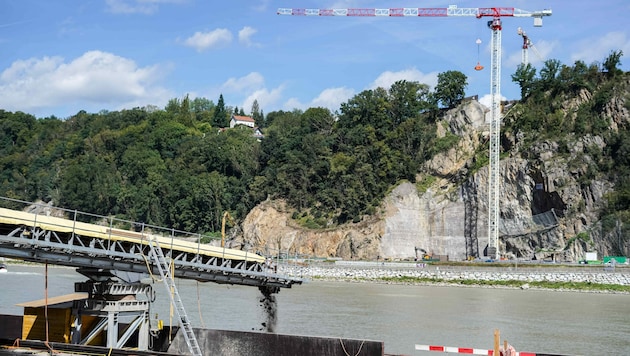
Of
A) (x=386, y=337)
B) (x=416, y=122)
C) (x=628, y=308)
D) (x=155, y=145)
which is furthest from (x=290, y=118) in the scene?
(x=386, y=337)

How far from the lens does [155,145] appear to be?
18662 cm

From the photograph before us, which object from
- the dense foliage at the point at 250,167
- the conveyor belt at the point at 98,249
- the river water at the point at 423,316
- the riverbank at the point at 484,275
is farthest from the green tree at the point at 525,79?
the conveyor belt at the point at 98,249

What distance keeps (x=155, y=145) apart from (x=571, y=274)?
122240 mm

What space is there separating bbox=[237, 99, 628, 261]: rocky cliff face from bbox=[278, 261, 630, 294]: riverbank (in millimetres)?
7535

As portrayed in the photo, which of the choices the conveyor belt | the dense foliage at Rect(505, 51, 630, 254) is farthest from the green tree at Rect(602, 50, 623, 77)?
the conveyor belt

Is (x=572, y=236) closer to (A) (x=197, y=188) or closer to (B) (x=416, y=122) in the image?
(B) (x=416, y=122)

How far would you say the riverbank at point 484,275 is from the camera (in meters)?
88.6

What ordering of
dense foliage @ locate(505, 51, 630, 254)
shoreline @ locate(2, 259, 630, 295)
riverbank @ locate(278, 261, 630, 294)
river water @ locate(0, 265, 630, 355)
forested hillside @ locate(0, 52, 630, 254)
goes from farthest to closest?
forested hillside @ locate(0, 52, 630, 254) < dense foliage @ locate(505, 51, 630, 254) < shoreline @ locate(2, 259, 630, 295) < riverbank @ locate(278, 261, 630, 294) < river water @ locate(0, 265, 630, 355)

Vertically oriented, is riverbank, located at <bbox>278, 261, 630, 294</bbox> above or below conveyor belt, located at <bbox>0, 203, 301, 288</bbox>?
below

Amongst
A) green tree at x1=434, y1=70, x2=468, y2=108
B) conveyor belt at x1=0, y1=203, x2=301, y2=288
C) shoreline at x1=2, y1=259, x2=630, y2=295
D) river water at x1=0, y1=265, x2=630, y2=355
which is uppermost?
green tree at x1=434, y1=70, x2=468, y2=108

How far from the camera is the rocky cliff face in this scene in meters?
105

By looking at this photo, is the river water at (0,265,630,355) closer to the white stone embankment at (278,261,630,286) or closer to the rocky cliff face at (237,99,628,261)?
the white stone embankment at (278,261,630,286)

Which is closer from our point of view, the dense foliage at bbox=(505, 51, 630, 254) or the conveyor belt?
the conveyor belt

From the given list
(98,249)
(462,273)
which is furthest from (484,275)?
(98,249)
